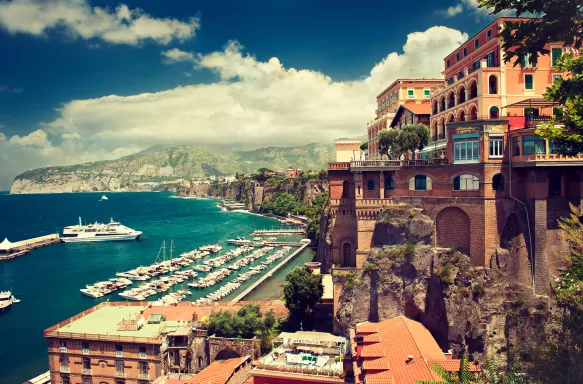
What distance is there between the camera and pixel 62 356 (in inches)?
1500

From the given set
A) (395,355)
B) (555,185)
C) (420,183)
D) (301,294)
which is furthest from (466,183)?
(301,294)

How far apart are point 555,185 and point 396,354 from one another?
18726 millimetres

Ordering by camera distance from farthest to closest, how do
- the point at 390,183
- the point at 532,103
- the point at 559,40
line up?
1. the point at 390,183
2. the point at 532,103
3. the point at 559,40

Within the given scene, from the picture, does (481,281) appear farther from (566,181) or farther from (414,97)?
(414,97)

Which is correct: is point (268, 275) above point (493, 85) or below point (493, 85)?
below

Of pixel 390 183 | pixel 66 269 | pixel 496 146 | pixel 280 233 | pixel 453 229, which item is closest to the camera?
pixel 496 146

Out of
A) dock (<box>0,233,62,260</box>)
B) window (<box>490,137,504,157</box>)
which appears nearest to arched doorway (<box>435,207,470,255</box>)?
window (<box>490,137,504,157</box>)

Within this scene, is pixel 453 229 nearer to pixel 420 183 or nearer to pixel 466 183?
pixel 466 183

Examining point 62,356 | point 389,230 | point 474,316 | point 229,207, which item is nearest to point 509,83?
point 389,230

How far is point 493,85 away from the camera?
37.6m

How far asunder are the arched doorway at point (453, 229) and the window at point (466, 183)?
70.4 inches

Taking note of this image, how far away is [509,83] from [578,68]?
88.3 feet

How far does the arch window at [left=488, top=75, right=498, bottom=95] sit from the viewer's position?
37375 millimetres

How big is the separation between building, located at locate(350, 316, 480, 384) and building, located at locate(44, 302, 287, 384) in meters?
12.9
